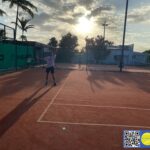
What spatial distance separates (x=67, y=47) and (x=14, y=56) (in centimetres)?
3447

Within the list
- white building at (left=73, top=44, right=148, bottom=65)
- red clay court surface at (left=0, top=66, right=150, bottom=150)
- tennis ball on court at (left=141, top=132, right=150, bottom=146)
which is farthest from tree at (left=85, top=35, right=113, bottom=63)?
tennis ball on court at (left=141, top=132, right=150, bottom=146)

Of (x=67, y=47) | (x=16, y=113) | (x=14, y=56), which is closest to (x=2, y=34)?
(x=14, y=56)

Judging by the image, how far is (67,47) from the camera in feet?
199

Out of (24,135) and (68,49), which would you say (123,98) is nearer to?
(24,135)

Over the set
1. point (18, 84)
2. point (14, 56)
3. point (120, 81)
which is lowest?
point (120, 81)

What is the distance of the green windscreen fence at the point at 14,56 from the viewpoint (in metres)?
24.0

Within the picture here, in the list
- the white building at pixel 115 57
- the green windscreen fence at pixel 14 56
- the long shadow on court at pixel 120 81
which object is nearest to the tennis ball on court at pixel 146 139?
the long shadow on court at pixel 120 81

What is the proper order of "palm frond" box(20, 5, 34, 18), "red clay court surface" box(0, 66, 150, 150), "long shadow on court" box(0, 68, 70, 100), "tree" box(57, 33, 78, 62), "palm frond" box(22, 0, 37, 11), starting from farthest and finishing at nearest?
"tree" box(57, 33, 78, 62)
"palm frond" box(20, 5, 34, 18)
"palm frond" box(22, 0, 37, 11)
"long shadow on court" box(0, 68, 70, 100)
"red clay court surface" box(0, 66, 150, 150)

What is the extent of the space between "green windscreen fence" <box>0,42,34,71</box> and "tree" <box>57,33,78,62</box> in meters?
26.3

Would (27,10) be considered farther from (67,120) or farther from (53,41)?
(53,41)

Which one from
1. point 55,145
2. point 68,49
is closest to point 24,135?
point 55,145

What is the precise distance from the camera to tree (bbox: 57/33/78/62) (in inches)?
2354

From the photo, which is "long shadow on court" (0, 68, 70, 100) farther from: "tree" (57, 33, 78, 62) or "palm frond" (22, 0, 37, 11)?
"tree" (57, 33, 78, 62)

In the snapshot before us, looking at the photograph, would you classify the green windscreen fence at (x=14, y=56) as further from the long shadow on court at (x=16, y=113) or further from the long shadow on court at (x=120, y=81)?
the long shadow on court at (x=16, y=113)
